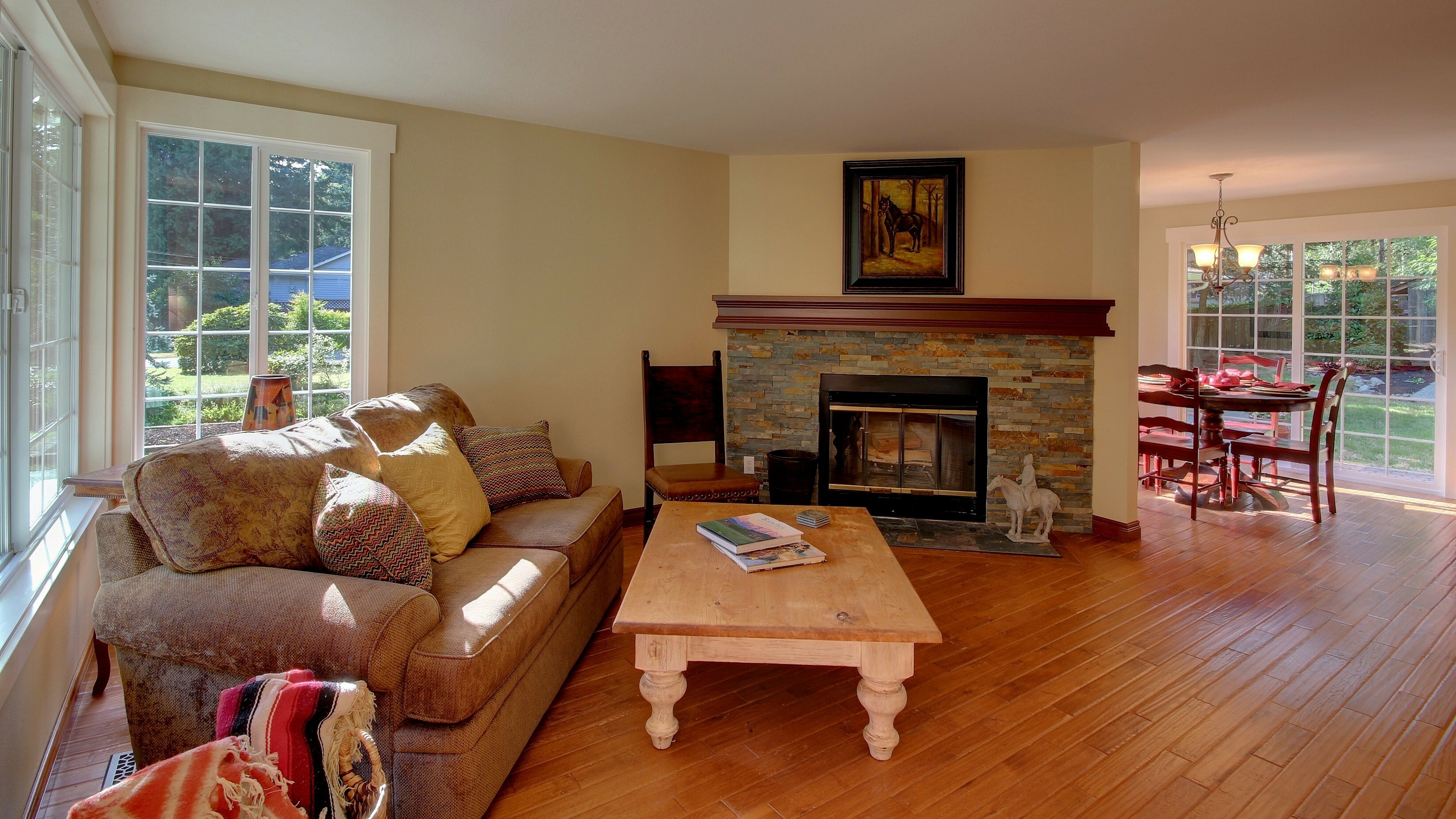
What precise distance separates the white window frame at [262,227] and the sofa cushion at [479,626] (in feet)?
5.52

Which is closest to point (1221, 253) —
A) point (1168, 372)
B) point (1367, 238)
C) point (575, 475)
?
point (1367, 238)

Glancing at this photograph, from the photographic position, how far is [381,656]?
5.49 ft

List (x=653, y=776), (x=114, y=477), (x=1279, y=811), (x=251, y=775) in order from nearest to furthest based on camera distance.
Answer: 1. (x=251, y=775)
2. (x=1279, y=811)
3. (x=653, y=776)
4. (x=114, y=477)

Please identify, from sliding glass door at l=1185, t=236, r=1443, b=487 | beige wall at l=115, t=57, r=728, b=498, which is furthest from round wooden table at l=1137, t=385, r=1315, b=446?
beige wall at l=115, t=57, r=728, b=498

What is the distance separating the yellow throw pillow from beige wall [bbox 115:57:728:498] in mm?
1280

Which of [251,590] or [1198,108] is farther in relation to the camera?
[1198,108]

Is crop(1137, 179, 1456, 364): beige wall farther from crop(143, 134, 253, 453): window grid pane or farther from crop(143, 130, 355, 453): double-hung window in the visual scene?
crop(143, 134, 253, 453): window grid pane

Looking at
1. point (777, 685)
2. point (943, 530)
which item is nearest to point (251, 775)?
point (777, 685)

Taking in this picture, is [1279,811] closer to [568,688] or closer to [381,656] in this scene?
[568,688]

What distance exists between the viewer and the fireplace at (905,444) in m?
4.56

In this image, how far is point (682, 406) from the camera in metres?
4.36

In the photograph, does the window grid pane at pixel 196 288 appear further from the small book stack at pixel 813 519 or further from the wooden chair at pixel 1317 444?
the wooden chair at pixel 1317 444

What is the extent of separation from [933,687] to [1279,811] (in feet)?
3.06

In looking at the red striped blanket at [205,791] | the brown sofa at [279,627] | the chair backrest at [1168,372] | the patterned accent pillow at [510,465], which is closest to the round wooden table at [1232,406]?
the chair backrest at [1168,372]
